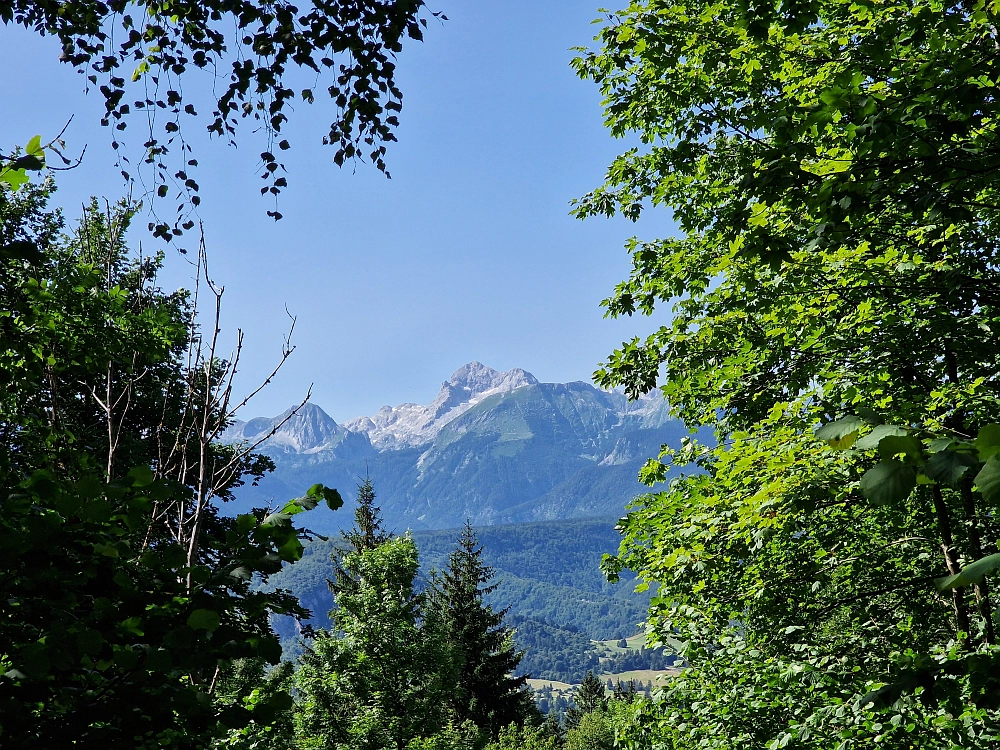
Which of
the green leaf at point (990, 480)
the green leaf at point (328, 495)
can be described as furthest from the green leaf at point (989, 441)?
the green leaf at point (328, 495)

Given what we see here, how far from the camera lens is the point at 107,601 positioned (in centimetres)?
282

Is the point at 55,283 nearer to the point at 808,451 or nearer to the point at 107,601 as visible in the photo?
the point at 107,601

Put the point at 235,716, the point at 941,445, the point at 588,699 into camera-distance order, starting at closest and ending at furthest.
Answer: the point at 941,445 < the point at 235,716 < the point at 588,699

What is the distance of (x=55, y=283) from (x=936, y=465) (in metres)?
6.39

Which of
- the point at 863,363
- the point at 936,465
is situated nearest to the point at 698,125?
the point at 863,363

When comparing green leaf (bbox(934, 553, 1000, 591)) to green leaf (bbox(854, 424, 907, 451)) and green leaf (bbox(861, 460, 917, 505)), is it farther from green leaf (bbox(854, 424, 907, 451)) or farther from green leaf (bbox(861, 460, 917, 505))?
green leaf (bbox(854, 424, 907, 451))

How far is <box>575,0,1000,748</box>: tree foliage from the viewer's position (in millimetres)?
4168

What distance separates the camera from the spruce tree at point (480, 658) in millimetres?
38281

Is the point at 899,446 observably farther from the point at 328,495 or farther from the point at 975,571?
the point at 328,495

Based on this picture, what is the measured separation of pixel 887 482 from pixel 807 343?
5653 mm

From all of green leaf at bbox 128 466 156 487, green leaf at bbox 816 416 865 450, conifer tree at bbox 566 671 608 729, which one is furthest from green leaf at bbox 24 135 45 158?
conifer tree at bbox 566 671 608 729

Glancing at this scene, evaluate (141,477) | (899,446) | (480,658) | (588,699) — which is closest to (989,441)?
(899,446)

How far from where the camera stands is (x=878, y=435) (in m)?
1.73

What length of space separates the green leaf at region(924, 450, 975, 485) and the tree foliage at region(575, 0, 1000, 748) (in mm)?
2141
